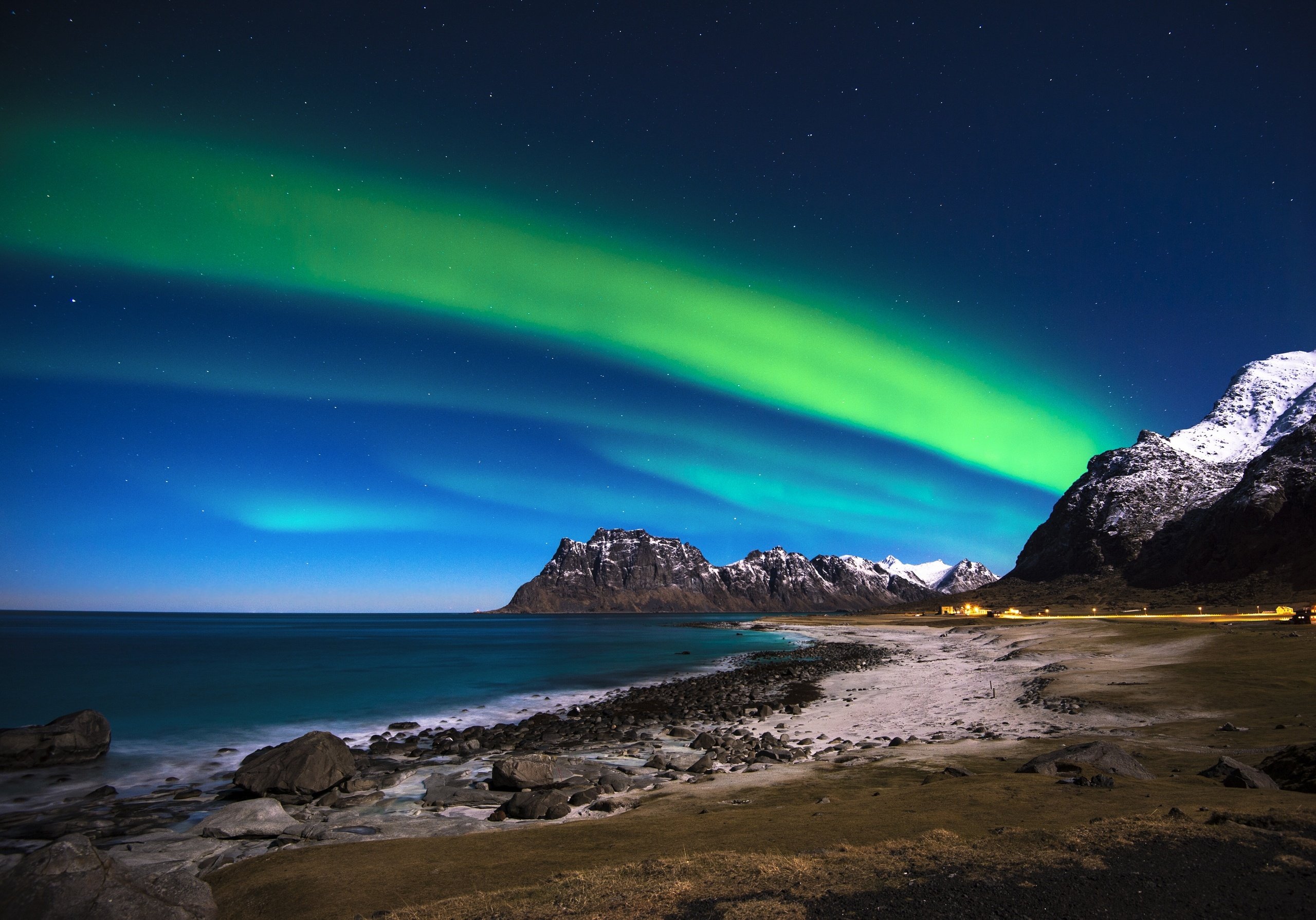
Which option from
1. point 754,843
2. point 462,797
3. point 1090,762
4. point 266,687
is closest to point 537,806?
point 462,797

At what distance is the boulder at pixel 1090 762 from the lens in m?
13.5

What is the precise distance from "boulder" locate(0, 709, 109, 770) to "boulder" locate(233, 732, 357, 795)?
10.1 m

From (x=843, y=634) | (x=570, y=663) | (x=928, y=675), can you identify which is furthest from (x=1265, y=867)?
(x=843, y=634)

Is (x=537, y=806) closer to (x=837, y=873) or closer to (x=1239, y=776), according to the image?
(x=837, y=873)

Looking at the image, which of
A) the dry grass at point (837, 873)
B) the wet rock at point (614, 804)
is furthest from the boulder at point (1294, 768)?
the wet rock at point (614, 804)

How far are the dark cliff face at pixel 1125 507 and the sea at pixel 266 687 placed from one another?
369 feet

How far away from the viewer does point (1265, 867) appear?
7785 mm

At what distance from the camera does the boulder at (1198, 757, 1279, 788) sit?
11.7 m

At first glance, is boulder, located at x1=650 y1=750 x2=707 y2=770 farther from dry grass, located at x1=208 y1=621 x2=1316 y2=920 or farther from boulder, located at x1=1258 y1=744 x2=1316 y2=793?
boulder, located at x1=1258 y1=744 x2=1316 y2=793

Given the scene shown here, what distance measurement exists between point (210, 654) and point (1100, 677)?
102 meters

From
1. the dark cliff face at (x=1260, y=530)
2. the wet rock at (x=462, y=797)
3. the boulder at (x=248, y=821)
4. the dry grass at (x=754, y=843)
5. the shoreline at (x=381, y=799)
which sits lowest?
the shoreline at (x=381, y=799)

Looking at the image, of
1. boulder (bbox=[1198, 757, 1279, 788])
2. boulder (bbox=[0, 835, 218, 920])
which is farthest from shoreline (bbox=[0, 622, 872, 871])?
boulder (bbox=[1198, 757, 1279, 788])

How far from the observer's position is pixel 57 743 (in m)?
23.1

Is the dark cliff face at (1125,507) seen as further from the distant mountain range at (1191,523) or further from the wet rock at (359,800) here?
the wet rock at (359,800)
